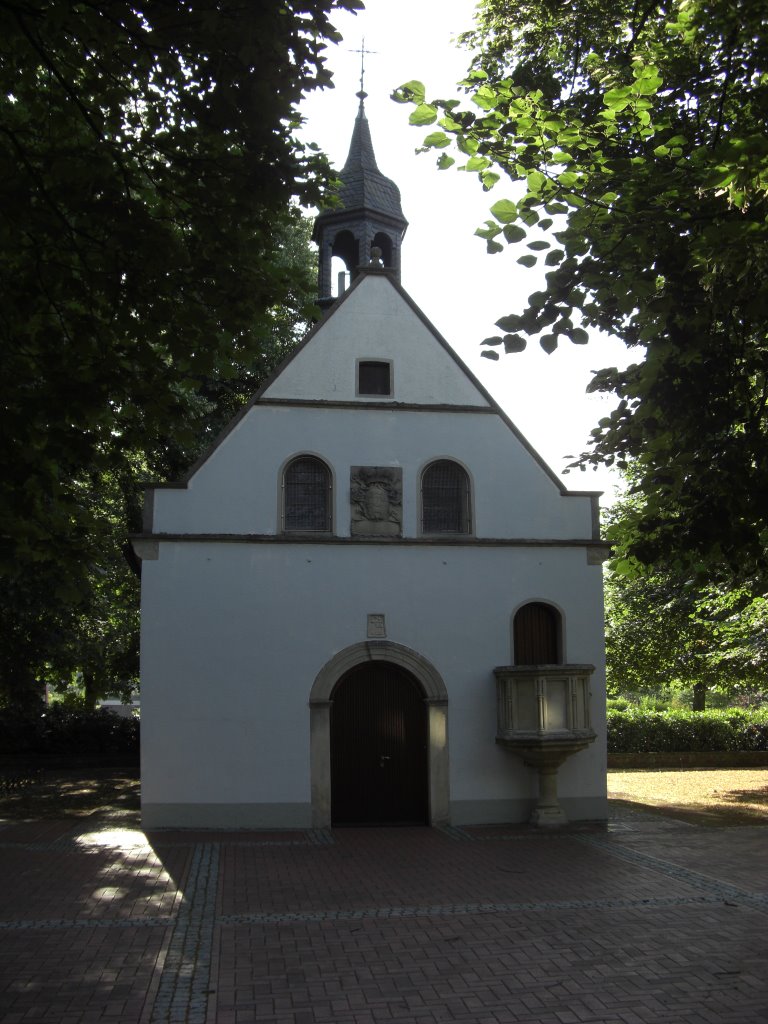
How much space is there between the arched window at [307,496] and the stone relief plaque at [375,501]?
440 millimetres

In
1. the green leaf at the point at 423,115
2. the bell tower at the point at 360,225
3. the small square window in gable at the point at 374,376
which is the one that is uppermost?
the bell tower at the point at 360,225

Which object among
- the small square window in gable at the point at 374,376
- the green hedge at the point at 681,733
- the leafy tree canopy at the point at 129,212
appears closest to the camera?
the leafy tree canopy at the point at 129,212

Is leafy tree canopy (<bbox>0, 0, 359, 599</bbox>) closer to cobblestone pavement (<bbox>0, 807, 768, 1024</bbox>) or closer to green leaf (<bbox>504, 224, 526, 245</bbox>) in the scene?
green leaf (<bbox>504, 224, 526, 245</bbox>)

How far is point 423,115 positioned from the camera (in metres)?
7.23

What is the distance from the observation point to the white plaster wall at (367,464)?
16000mm

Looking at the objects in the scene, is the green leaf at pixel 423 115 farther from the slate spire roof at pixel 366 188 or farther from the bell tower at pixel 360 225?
the slate spire roof at pixel 366 188

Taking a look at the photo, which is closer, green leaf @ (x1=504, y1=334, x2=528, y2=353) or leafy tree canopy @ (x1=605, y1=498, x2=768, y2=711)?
green leaf @ (x1=504, y1=334, x2=528, y2=353)

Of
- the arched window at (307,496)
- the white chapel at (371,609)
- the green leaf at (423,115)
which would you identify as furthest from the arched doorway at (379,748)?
the green leaf at (423,115)

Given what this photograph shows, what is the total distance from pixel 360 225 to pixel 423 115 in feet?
41.6

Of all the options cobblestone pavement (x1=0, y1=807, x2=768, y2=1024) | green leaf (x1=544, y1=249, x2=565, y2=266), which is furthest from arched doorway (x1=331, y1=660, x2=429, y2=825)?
green leaf (x1=544, y1=249, x2=565, y2=266)

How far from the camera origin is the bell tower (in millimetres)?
19516

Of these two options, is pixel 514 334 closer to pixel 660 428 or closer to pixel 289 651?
pixel 660 428

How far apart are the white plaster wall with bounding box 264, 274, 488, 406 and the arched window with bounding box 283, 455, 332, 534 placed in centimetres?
123

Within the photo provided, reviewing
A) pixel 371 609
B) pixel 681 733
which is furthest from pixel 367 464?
pixel 681 733
